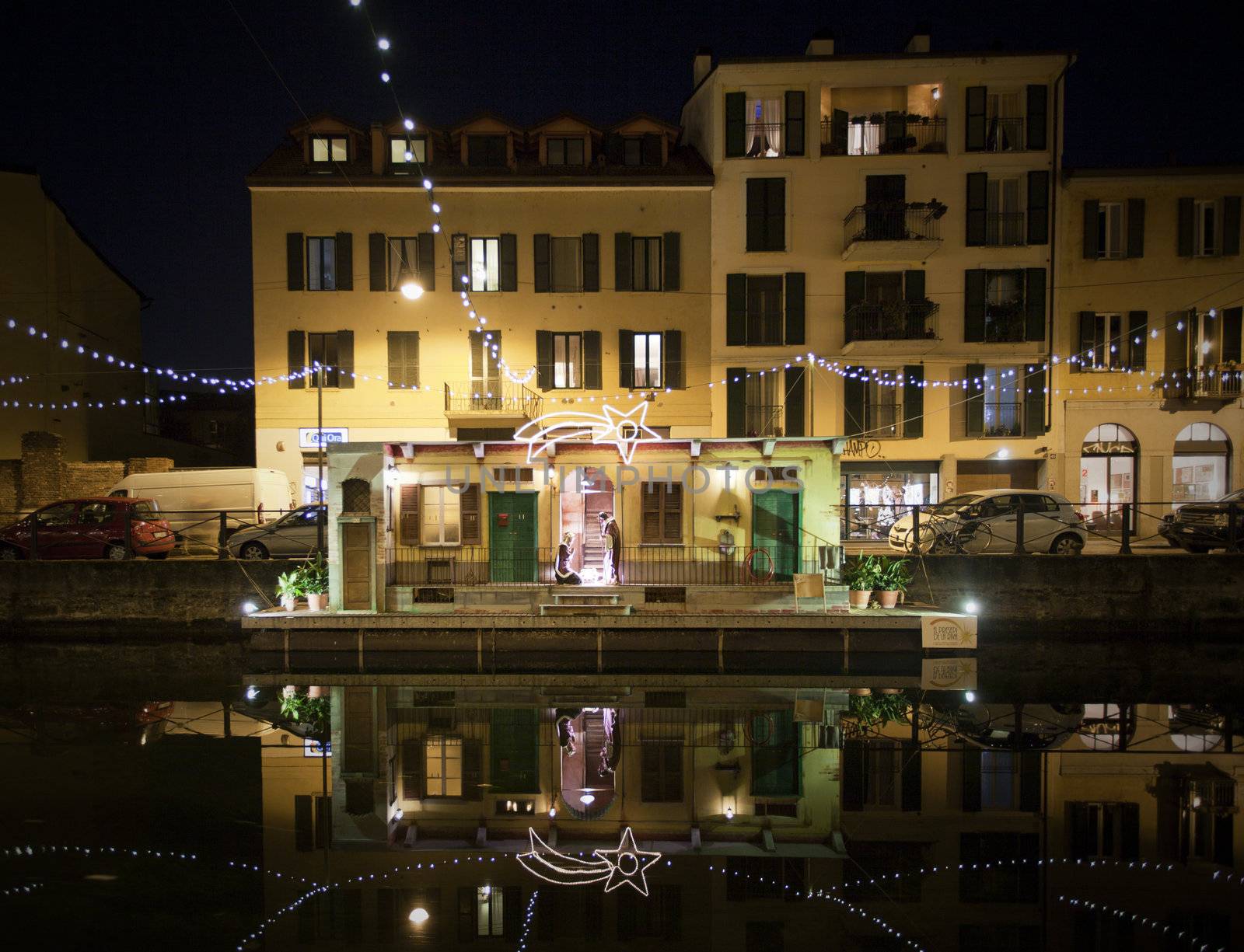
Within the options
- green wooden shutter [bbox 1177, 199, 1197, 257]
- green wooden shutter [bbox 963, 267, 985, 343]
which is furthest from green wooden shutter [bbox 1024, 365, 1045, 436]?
green wooden shutter [bbox 1177, 199, 1197, 257]

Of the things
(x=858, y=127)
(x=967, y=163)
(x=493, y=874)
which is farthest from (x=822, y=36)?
(x=493, y=874)

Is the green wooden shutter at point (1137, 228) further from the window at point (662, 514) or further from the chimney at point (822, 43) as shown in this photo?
the window at point (662, 514)

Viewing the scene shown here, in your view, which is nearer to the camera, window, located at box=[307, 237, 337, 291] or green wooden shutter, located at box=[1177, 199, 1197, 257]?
green wooden shutter, located at box=[1177, 199, 1197, 257]

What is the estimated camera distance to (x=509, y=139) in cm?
2602

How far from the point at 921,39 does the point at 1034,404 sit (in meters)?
12.9

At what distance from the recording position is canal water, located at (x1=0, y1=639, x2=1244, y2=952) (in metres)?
6.49

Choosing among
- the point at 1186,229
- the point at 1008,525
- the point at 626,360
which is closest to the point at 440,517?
the point at 626,360

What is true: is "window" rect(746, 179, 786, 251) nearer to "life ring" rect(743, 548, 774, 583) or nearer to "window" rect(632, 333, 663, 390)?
"window" rect(632, 333, 663, 390)

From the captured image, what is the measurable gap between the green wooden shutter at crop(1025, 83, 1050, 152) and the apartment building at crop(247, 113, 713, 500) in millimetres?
10912

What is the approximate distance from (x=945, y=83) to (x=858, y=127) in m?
2.98

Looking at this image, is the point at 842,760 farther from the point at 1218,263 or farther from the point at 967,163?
the point at 1218,263

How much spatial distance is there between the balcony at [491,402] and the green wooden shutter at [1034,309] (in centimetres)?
1630

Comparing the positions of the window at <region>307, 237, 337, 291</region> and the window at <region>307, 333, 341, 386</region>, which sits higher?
the window at <region>307, 237, 337, 291</region>

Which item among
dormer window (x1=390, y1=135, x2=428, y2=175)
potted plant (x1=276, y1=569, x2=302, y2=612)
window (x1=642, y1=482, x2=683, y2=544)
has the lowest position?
potted plant (x1=276, y1=569, x2=302, y2=612)
